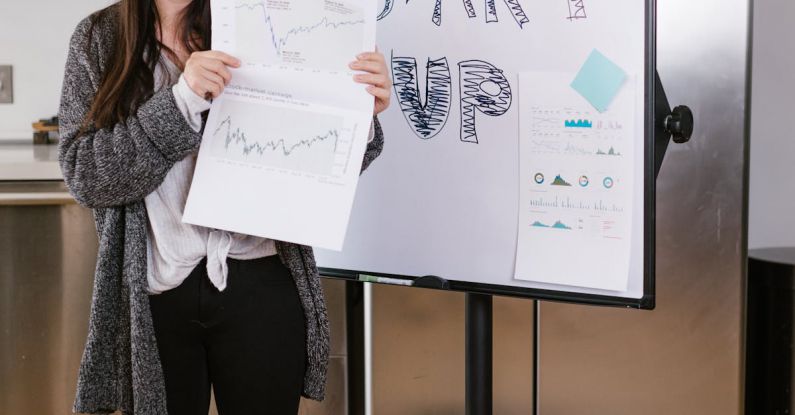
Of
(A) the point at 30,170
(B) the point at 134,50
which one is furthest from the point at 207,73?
(A) the point at 30,170

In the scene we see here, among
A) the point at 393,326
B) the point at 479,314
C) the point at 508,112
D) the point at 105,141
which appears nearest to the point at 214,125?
the point at 105,141

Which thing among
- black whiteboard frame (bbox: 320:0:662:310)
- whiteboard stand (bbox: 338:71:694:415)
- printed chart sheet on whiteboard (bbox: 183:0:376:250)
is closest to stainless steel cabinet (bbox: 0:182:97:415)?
whiteboard stand (bbox: 338:71:694:415)

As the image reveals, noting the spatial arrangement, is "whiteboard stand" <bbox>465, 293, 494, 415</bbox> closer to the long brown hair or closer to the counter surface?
the long brown hair

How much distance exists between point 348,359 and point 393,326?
9.1 inches

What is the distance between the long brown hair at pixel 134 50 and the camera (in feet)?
3.74

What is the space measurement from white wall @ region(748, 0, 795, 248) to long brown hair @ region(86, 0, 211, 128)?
1609 mm

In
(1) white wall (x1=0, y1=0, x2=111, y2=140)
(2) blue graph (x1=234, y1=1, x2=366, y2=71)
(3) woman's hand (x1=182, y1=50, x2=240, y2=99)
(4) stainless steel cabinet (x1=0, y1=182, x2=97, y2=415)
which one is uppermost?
(1) white wall (x1=0, y1=0, x2=111, y2=140)

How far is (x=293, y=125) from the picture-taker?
3.93ft

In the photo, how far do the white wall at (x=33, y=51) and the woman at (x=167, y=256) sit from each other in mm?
1995

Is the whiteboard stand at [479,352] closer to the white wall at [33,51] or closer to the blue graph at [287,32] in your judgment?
the blue graph at [287,32]

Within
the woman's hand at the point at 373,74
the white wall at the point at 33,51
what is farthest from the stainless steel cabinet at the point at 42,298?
the woman's hand at the point at 373,74

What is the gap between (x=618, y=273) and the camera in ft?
4.11

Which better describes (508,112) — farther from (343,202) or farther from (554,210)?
(343,202)

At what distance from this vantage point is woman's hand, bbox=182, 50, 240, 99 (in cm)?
111
